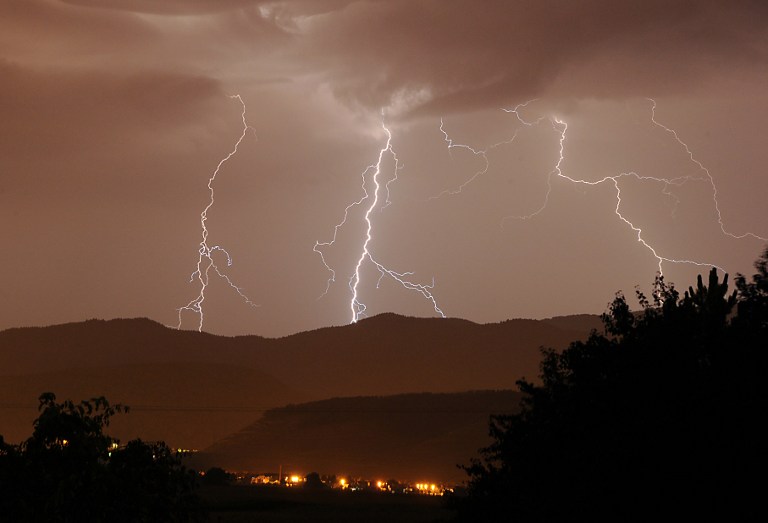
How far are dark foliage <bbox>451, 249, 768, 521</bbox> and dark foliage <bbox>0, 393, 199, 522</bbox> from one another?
27.0 feet

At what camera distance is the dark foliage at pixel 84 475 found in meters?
12.0

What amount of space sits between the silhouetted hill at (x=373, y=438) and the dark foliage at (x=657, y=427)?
85.0m

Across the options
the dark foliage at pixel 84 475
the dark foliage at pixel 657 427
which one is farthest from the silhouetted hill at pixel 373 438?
the dark foliage at pixel 84 475

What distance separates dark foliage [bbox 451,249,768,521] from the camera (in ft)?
55.1

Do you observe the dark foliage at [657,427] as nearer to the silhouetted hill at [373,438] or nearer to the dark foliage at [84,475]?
the dark foliage at [84,475]

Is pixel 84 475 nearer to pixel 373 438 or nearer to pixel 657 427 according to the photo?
pixel 657 427

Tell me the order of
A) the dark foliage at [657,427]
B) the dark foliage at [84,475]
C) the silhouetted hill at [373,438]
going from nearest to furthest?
the dark foliage at [84,475] → the dark foliage at [657,427] → the silhouetted hill at [373,438]

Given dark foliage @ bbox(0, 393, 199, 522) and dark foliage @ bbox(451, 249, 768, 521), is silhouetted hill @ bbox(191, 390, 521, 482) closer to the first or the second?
dark foliage @ bbox(451, 249, 768, 521)

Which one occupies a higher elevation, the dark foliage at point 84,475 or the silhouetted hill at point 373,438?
the silhouetted hill at point 373,438

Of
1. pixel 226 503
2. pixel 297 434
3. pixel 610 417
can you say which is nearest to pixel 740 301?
pixel 610 417

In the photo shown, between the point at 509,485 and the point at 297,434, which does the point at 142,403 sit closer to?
the point at 297,434

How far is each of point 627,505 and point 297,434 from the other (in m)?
121

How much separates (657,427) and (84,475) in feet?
32.7

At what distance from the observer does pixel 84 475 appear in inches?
473
